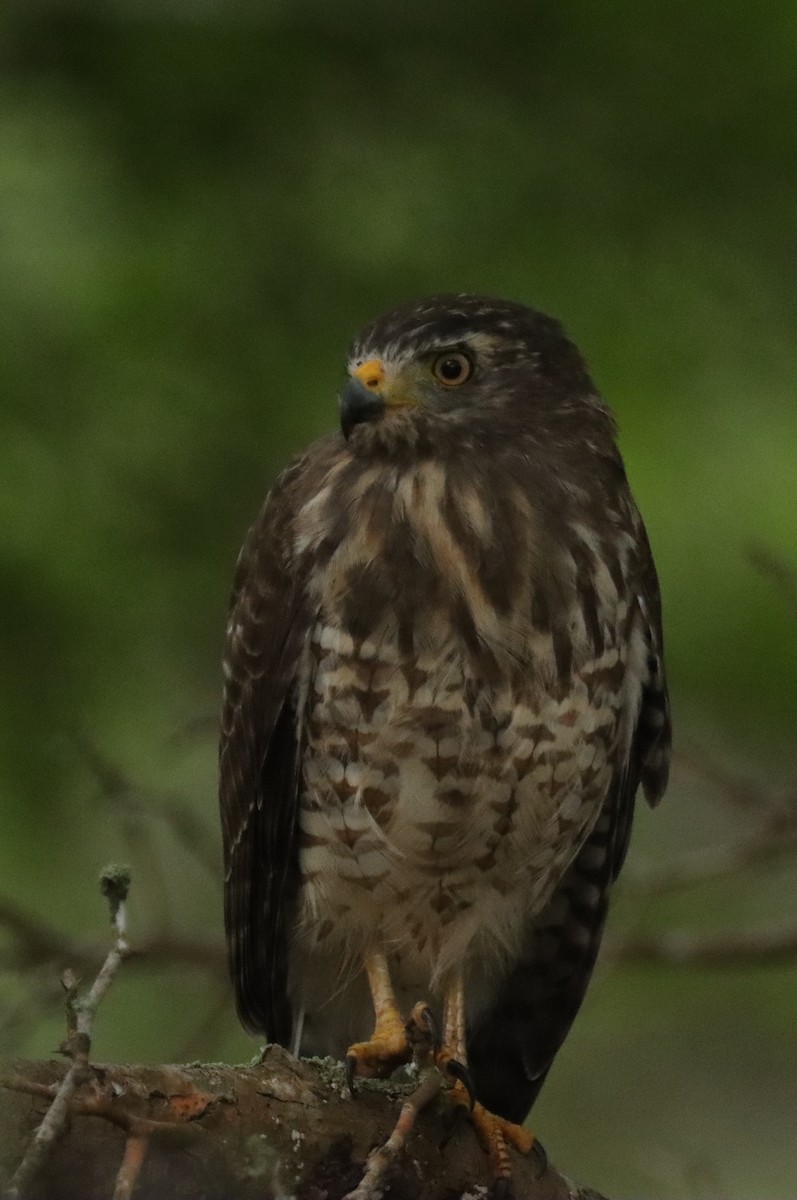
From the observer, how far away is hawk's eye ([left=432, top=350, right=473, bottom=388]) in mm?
3881

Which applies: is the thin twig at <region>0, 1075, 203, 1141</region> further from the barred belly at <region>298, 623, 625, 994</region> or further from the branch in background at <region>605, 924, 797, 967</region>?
the branch in background at <region>605, 924, 797, 967</region>

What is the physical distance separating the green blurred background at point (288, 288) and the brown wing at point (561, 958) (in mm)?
527

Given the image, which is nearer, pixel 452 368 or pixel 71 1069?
pixel 71 1069

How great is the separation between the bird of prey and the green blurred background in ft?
1.27

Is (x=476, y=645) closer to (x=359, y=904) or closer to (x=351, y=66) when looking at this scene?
(x=359, y=904)

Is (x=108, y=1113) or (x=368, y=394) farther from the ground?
(x=368, y=394)

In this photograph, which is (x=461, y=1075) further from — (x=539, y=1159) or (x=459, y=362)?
(x=459, y=362)

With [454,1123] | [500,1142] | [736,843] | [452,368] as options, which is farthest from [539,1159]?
[452,368]

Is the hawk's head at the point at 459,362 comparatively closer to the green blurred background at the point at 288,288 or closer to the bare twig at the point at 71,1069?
the green blurred background at the point at 288,288

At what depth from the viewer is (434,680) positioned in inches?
143

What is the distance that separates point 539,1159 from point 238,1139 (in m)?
0.90

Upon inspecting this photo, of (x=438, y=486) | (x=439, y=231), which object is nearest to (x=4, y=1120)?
(x=438, y=486)

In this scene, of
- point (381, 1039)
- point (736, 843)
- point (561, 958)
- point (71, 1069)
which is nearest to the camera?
point (71, 1069)

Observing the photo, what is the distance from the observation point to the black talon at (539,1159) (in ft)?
11.5
